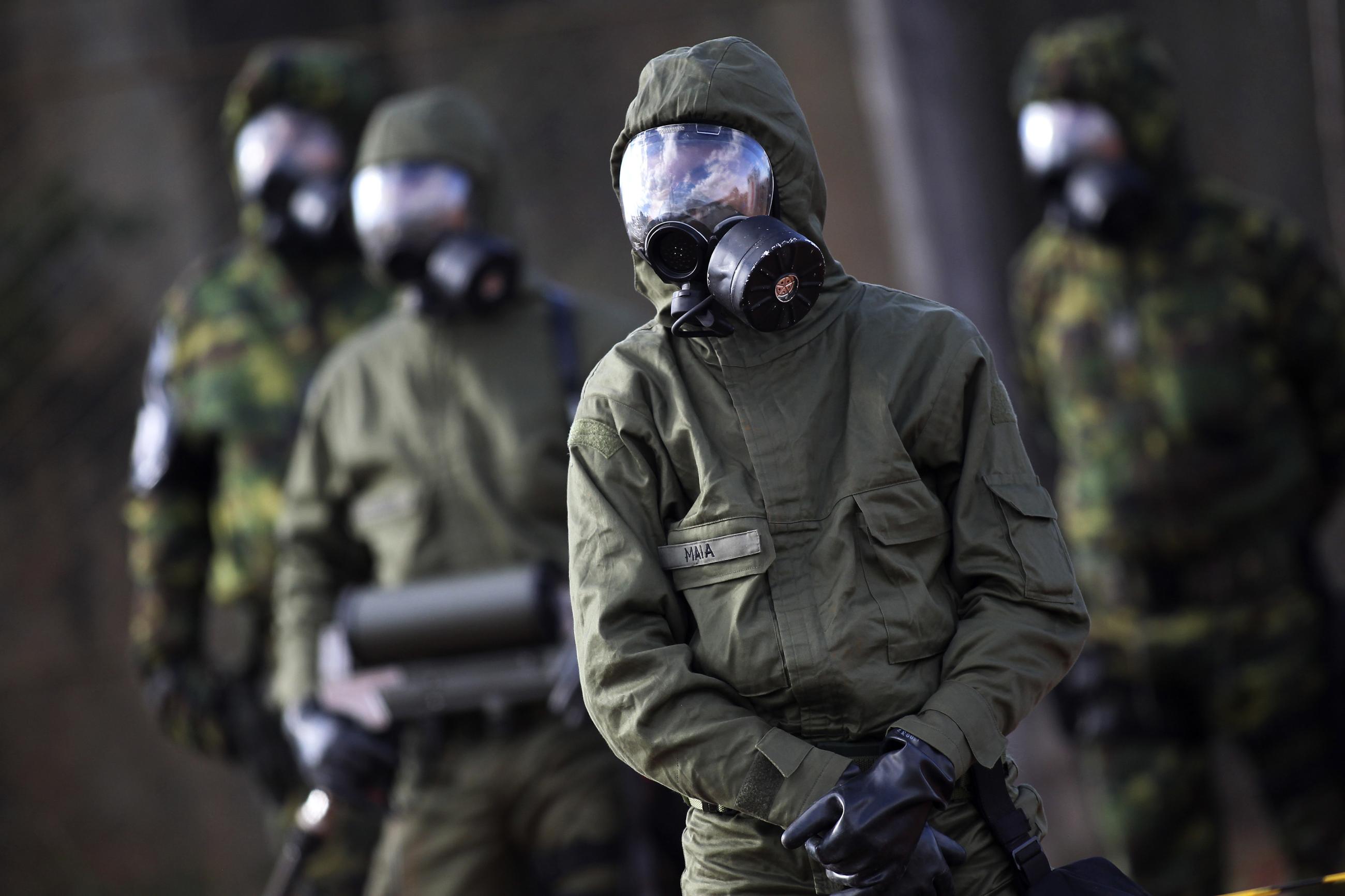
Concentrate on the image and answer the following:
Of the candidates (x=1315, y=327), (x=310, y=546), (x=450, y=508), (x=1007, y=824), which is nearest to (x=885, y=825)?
(x=1007, y=824)

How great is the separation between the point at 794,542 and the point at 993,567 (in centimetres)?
26

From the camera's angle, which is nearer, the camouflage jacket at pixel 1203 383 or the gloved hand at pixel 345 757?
the gloved hand at pixel 345 757

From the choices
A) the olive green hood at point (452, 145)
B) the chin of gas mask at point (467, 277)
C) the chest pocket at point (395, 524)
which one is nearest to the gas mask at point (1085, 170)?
the olive green hood at point (452, 145)

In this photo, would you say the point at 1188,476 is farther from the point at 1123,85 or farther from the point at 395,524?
the point at 395,524

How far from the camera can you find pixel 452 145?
3859 millimetres

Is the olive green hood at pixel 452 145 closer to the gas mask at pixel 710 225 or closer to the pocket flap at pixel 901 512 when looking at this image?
the gas mask at pixel 710 225

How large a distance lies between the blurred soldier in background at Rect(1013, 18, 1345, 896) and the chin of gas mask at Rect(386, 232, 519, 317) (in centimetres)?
189

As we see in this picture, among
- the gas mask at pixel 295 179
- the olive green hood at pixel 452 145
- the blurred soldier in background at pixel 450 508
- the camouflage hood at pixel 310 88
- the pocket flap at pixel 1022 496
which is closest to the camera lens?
the pocket flap at pixel 1022 496

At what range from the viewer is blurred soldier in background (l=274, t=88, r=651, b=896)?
3.51 metres

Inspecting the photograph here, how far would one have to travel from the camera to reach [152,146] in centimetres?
691

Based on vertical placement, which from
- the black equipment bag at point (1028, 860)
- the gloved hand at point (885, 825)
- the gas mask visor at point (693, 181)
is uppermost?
the gas mask visor at point (693, 181)

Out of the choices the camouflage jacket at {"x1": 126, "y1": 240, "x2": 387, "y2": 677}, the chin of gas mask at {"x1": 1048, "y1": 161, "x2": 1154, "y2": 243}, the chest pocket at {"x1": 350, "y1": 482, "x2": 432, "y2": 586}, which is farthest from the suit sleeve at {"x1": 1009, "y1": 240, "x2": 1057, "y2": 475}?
the chest pocket at {"x1": 350, "y1": 482, "x2": 432, "y2": 586}

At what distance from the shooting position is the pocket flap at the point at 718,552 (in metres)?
2.07

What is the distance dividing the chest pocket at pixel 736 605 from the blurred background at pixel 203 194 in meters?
4.13
